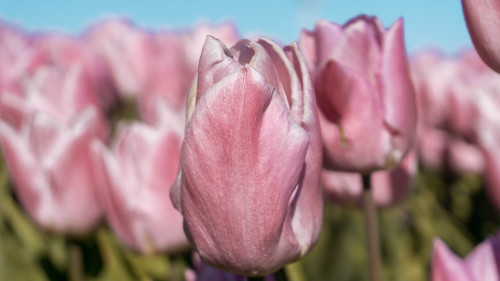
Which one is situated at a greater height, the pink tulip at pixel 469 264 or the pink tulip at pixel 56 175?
the pink tulip at pixel 469 264

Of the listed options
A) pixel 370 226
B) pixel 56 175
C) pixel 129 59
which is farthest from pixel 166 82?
pixel 370 226

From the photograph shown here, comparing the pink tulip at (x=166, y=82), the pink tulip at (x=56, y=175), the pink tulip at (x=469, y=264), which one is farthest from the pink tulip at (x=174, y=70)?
the pink tulip at (x=469, y=264)

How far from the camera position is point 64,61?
219 centimetres

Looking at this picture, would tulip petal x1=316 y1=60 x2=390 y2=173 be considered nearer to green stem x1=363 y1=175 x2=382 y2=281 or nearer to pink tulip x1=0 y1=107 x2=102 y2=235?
green stem x1=363 y1=175 x2=382 y2=281

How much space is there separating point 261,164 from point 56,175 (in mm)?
670

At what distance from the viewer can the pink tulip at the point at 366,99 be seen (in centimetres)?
60

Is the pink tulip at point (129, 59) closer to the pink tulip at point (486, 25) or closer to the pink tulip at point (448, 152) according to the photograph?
the pink tulip at point (448, 152)

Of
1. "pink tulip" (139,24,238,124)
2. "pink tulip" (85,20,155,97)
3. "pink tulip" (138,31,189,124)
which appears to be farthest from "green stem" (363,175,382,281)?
"pink tulip" (85,20,155,97)

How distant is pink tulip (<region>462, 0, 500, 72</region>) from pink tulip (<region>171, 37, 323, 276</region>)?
14 cm

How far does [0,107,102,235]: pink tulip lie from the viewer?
953mm

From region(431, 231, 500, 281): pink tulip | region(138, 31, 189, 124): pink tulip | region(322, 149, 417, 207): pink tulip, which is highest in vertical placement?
region(431, 231, 500, 281): pink tulip

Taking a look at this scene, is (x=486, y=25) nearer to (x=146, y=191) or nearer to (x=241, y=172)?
(x=241, y=172)

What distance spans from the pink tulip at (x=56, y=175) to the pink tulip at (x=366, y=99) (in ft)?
1.58

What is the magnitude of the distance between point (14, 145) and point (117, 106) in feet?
3.96
